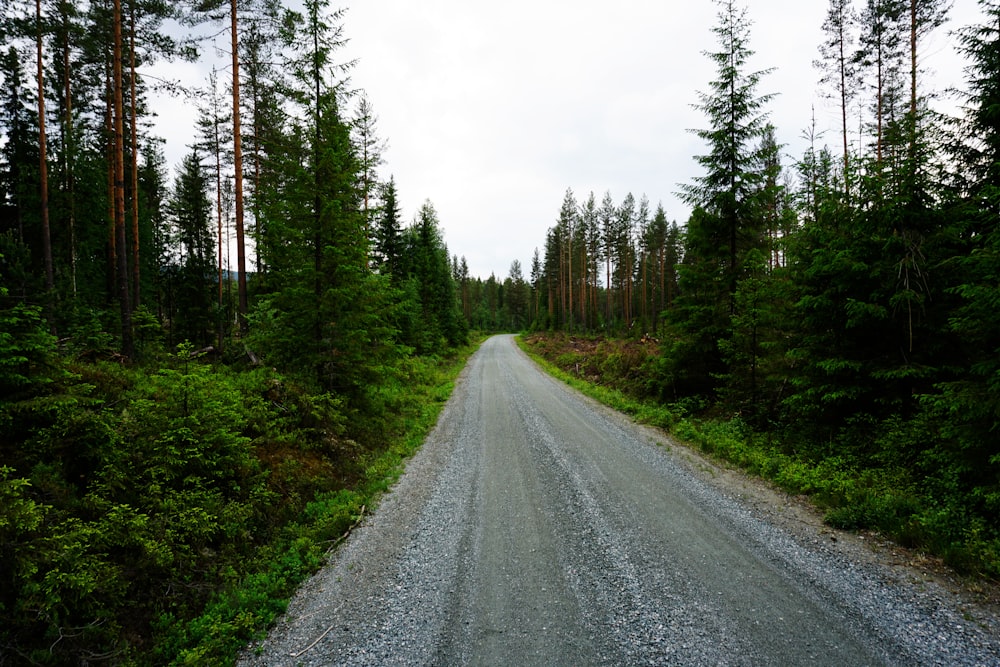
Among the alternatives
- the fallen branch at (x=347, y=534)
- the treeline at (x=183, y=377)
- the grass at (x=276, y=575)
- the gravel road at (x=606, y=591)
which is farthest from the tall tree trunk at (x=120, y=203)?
the gravel road at (x=606, y=591)

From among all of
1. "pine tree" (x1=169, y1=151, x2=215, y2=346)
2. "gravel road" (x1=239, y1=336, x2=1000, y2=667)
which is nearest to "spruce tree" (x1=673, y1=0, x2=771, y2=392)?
"gravel road" (x1=239, y1=336, x2=1000, y2=667)

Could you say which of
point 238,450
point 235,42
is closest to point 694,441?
point 238,450

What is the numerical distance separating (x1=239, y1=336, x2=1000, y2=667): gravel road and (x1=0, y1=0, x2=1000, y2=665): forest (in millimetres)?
837

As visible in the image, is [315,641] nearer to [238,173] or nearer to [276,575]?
[276,575]

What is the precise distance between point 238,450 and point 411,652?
399 centimetres

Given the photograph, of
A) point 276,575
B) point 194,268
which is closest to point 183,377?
point 276,575

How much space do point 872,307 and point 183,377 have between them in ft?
36.2

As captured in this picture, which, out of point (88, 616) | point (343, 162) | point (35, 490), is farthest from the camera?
point (343, 162)

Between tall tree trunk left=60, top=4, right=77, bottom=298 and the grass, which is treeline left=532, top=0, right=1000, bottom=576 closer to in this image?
the grass

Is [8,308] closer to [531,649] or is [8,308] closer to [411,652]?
[411,652]

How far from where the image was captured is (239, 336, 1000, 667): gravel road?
3.18m

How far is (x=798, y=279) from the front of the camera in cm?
808

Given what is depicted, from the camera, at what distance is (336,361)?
30.2ft

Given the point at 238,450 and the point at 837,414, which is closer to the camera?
the point at 238,450
